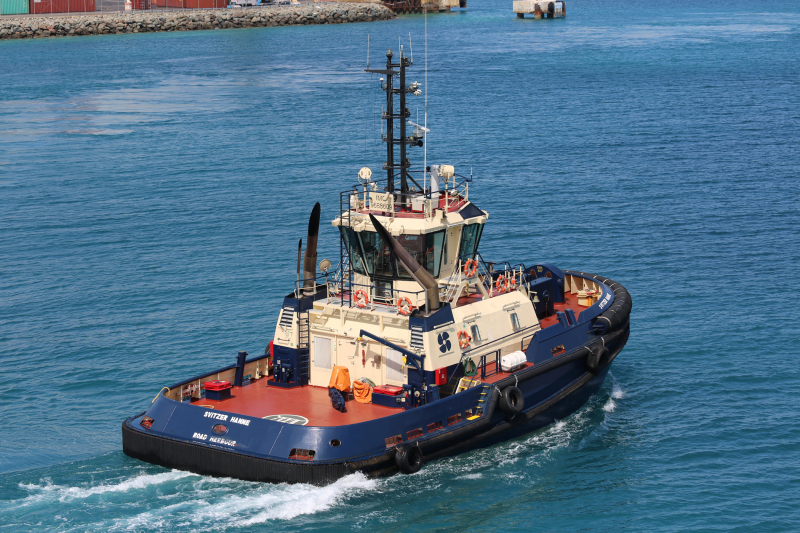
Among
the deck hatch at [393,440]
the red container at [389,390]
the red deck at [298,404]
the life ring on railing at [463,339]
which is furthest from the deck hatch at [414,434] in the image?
the life ring on railing at [463,339]

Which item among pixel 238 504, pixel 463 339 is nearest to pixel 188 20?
pixel 463 339

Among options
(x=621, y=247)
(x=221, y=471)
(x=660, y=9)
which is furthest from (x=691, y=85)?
(x=660, y=9)

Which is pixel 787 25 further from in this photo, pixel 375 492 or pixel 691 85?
pixel 375 492

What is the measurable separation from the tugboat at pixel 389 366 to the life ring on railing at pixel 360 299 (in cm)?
4

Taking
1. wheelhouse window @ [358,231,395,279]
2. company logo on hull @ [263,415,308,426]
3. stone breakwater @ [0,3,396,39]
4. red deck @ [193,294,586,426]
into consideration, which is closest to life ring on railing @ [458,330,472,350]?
red deck @ [193,294,586,426]

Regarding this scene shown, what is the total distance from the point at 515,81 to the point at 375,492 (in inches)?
2589

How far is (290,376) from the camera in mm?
21594

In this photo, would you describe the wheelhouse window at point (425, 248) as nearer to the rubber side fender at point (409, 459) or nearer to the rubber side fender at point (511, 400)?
the rubber side fender at point (511, 400)

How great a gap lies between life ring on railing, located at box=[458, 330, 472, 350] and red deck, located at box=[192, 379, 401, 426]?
7.23 feet

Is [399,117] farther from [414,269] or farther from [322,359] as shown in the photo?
[322,359]

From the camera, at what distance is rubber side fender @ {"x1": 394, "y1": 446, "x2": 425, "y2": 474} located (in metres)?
18.7

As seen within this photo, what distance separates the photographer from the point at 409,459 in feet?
61.9

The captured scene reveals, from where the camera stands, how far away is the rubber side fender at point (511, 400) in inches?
805

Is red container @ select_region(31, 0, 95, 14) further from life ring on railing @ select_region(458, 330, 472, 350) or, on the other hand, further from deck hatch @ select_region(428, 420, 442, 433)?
deck hatch @ select_region(428, 420, 442, 433)
